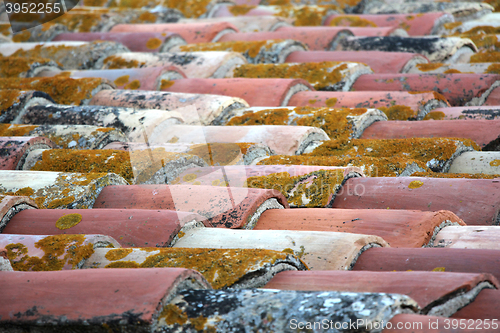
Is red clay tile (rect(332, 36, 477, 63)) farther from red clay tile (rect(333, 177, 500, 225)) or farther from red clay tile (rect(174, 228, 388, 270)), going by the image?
red clay tile (rect(174, 228, 388, 270))

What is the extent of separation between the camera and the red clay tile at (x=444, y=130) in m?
3.07

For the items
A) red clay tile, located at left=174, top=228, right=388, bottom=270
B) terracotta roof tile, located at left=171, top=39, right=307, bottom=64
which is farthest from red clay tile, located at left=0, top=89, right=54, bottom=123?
red clay tile, located at left=174, top=228, right=388, bottom=270

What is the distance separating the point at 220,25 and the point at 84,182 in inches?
157

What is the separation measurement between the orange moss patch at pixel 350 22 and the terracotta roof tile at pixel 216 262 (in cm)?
543

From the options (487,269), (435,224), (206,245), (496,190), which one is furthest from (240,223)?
(496,190)

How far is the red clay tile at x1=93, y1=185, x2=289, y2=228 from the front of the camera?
2246 mm

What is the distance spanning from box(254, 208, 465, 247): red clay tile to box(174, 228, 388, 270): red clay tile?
144 millimetres

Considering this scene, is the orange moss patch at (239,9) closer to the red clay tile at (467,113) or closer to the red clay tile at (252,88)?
the red clay tile at (252,88)

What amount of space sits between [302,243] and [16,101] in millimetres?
2817

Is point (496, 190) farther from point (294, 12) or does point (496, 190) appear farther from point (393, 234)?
point (294, 12)

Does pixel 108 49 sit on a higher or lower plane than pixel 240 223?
lower

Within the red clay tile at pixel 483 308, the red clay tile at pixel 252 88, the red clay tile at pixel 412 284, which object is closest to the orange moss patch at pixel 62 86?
the red clay tile at pixel 252 88

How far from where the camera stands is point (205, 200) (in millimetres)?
2322

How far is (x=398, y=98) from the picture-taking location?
376 cm
